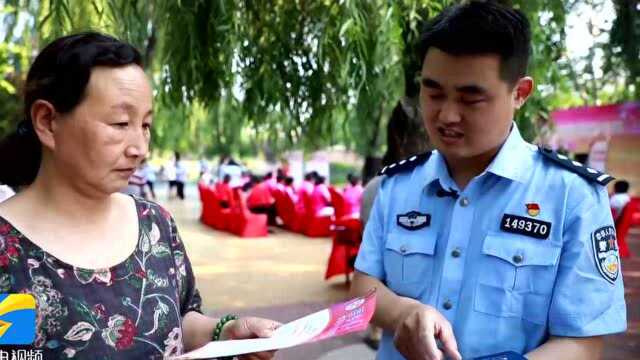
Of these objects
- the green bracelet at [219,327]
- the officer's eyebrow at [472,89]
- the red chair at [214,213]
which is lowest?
the red chair at [214,213]

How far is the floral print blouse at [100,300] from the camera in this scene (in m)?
1.03

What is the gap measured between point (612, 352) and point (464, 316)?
12.2ft

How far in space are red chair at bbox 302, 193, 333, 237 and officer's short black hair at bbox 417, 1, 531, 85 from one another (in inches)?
349

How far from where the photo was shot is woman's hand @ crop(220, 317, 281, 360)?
3.68ft

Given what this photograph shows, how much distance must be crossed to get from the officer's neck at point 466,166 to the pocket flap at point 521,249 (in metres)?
0.14

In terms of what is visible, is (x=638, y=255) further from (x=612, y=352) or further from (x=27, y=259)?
(x=27, y=259)

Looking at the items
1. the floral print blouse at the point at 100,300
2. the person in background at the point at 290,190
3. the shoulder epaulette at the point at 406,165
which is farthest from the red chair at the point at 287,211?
the floral print blouse at the point at 100,300

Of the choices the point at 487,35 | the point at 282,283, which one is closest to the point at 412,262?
the point at 487,35

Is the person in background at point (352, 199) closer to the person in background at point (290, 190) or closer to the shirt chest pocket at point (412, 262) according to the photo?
the person in background at point (290, 190)

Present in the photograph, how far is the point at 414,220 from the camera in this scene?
1278mm

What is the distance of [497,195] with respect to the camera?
121 cm

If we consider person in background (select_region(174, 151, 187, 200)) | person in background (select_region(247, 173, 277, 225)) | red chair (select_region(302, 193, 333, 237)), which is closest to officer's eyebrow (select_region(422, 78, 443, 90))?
red chair (select_region(302, 193, 333, 237))

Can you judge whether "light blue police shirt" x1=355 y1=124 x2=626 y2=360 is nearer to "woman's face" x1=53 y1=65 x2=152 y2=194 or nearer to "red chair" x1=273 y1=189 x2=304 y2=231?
"woman's face" x1=53 y1=65 x2=152 y2=194

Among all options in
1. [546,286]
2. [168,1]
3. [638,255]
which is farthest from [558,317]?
[638,255]
